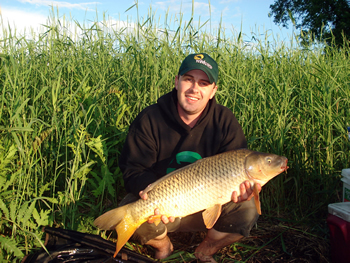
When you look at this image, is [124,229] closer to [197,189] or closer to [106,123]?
[197,189]

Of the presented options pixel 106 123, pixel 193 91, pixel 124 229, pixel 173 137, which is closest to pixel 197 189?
pixel 124 229

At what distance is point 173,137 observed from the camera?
215 centimetres

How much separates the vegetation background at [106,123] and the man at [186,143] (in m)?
0.32

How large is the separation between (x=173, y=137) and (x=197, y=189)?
61cm

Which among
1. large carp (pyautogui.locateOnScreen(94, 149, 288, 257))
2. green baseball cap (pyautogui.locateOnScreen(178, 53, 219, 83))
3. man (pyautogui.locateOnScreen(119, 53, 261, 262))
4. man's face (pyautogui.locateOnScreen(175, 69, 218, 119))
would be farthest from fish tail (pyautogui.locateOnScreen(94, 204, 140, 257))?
green baseball cap (pyautogui.locateOnScreen(178, 53, 219, 83))

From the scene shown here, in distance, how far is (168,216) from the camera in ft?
5.43

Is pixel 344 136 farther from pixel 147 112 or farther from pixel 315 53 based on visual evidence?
pixel 147 112

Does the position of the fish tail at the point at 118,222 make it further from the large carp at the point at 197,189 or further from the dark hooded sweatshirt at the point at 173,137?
the dark hooded sweatshirt at the point at 173,137

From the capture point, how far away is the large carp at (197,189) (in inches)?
63.5

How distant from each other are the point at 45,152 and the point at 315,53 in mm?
3305

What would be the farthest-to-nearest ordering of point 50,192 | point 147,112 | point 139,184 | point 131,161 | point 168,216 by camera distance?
point 50,192 < point 147,112 < point 131,161 < point 139,184 < point 168,216

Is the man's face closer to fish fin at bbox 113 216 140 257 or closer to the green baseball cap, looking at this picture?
the green baseball cap

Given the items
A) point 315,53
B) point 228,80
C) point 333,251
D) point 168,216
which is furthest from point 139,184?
point 315,53

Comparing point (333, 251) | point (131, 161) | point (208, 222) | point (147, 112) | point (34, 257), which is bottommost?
point (333, 251)
